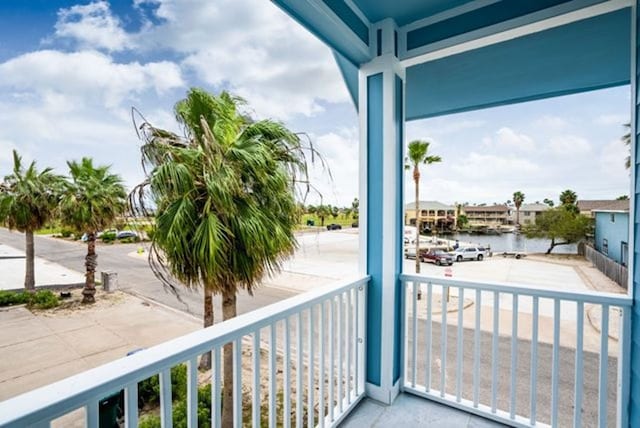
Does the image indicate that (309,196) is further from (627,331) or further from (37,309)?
(627,331)

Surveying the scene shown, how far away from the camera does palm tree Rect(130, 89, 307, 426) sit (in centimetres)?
237

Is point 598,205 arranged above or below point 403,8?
below

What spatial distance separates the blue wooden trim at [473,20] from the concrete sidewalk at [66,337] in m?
2.70

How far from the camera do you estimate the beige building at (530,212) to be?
6.61 ft

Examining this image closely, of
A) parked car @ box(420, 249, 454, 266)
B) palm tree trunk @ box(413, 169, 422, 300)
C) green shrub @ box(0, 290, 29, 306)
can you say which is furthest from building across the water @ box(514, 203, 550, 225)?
green shrub @ box(0, 290, 29, 306)

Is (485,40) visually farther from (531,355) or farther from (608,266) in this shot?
(531,355)

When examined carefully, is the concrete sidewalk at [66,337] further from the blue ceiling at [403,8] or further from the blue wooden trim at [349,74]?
the blue ceiling at [403,8]

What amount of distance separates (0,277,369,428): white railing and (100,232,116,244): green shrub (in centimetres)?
110

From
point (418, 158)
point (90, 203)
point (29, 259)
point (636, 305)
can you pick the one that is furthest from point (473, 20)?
point (29, 259)

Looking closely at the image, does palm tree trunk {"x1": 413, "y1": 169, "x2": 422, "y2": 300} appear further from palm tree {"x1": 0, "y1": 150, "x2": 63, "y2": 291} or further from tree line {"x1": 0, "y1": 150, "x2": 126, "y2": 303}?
palm tree {"x1": 0, "y1": 150, "x2": 63, "y2": 291}

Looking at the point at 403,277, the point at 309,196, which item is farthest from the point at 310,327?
the point at 309,196

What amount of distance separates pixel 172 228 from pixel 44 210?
0.93m

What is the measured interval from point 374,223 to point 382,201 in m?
0.17

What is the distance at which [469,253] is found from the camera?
87.2 inches
